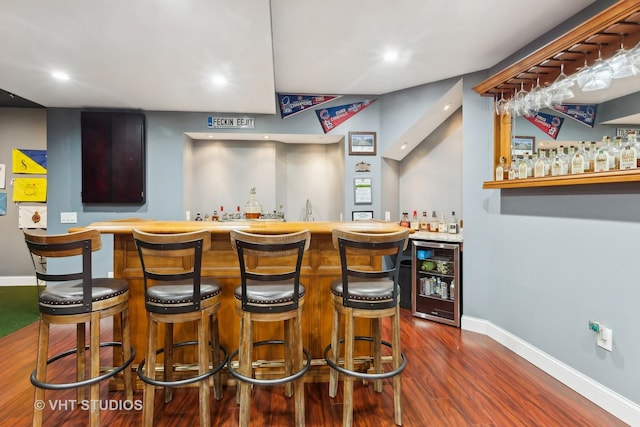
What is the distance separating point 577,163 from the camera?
216 cm

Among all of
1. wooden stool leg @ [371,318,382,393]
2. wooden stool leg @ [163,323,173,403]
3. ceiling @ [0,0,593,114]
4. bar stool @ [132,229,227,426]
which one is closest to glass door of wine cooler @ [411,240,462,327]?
wooden stool leg @ [371,318,382,393]

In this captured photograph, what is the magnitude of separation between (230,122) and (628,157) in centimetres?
402

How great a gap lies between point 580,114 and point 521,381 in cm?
202

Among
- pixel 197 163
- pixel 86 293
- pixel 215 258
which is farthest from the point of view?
pixel 197 163

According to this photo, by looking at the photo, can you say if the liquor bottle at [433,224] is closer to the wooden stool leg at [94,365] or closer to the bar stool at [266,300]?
the bar stool at [266,300]

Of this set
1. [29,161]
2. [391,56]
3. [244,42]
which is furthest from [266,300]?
[29,161]

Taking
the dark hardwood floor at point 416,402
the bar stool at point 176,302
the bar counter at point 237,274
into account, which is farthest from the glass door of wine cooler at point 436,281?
the bar stool at point 176,302

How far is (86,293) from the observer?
1662 mm

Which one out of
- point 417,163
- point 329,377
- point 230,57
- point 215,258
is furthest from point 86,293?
point 417,163

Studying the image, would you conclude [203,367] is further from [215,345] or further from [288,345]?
[288,345]

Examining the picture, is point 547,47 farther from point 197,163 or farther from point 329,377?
point 197,163

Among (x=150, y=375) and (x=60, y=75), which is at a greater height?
(x=60, y=75)

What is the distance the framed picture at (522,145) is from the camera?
2.67 m
